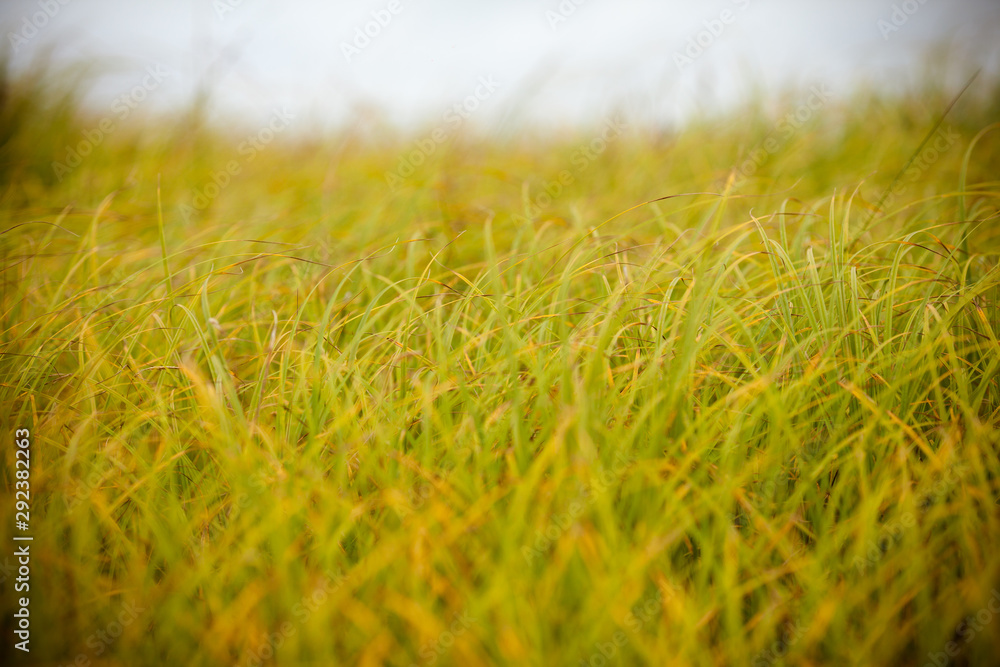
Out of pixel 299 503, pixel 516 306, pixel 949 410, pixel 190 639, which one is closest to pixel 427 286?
pixel 516 306

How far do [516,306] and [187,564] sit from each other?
112 cm

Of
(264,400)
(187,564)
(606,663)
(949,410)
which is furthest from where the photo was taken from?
(264,400)

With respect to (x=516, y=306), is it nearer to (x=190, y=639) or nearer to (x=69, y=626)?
(x=190, y=639)

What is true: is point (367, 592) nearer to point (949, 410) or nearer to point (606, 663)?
point (606, 663)

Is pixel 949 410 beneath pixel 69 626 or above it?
beneath

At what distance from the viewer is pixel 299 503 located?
1.26m

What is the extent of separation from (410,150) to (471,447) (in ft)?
9.10

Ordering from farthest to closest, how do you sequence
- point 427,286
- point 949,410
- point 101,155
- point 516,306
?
point 101,155 < point 427,286 < point 516,306 < point 949,410

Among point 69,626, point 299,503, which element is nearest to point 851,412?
point 299,503

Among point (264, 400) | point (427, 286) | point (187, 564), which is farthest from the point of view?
point (427, 286)

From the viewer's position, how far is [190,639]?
3.96 ft

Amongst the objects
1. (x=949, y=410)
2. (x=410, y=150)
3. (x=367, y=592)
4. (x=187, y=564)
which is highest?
(x=410, y=150)

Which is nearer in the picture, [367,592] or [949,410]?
[367,592]

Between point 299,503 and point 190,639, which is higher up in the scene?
point 299,503
